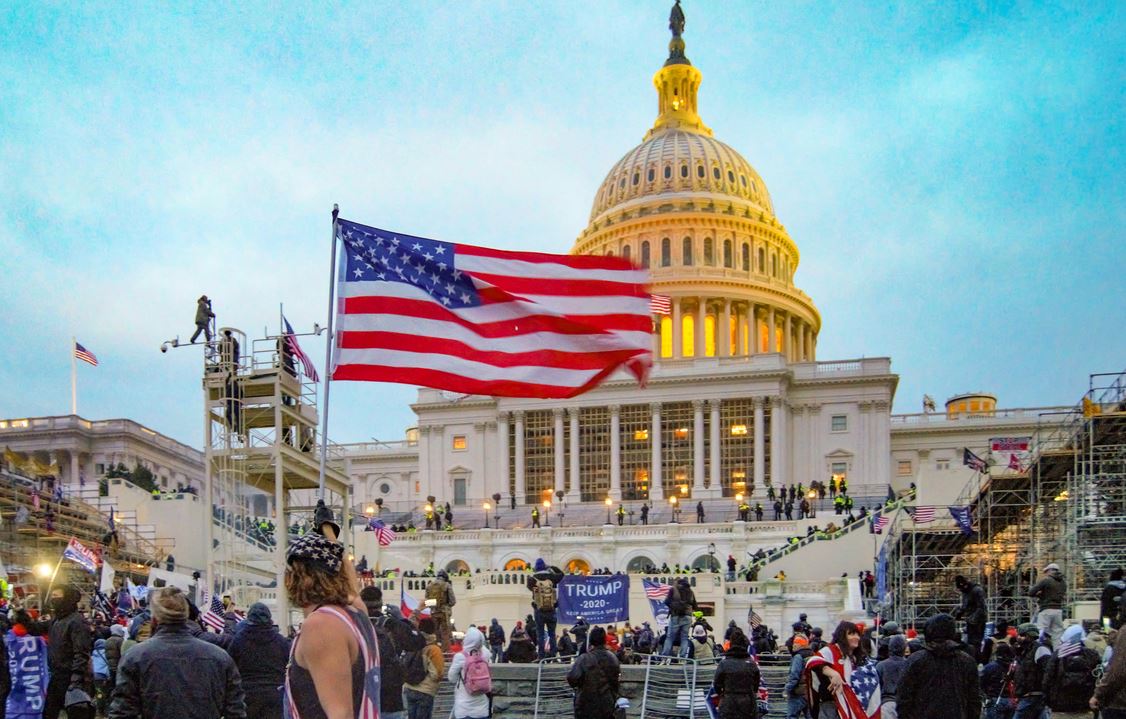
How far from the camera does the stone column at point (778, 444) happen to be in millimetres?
81125

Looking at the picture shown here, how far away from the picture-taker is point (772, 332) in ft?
340

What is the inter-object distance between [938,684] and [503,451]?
76208 mm

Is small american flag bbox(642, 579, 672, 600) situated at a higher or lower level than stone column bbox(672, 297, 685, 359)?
lower

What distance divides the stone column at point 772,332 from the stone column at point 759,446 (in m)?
21.3

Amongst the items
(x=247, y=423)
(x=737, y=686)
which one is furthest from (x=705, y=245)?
(x=737, y=686)

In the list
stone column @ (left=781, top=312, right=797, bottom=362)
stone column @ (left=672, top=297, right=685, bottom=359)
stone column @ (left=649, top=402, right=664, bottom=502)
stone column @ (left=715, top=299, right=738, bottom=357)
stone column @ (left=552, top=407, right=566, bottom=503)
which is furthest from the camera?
stone column @ (left=781, top=312, right=797, bottom=362)

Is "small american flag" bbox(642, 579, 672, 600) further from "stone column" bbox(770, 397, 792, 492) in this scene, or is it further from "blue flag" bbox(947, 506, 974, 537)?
"stone column" bbox(770, 397, 792, 492)

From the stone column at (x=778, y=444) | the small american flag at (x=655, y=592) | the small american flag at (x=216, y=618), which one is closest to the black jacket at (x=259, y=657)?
the small american flag at (x=216, y=618)

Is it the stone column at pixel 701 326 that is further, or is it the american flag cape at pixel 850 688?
the stone column at pixel 701 326

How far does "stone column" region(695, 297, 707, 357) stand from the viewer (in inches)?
3930

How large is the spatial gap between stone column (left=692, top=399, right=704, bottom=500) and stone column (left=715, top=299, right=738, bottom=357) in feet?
56.2

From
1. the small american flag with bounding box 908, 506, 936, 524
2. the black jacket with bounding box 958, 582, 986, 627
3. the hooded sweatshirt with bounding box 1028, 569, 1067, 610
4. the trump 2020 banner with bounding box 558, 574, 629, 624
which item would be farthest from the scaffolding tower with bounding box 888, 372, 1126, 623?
the black jacket with bounding box 958, 582, 986, 627

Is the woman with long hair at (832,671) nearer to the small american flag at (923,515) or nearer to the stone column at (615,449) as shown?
the small american flag at (923,515)

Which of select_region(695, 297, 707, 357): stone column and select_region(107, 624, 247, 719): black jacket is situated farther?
select_region(695, 297, 707, 357): stone column
